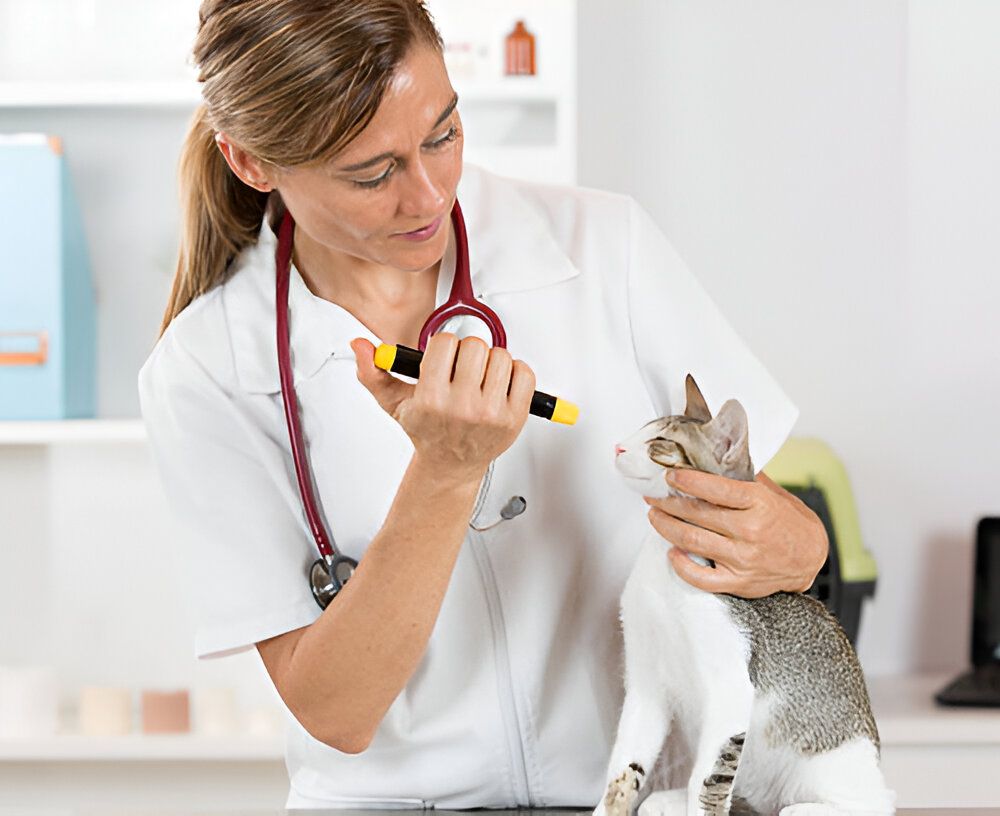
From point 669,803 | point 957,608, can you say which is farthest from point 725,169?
point 669,803

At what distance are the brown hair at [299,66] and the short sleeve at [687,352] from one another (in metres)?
0.26

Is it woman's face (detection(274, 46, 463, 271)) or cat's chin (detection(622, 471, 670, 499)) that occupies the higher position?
woman's face (detection(274, 46, 463, 271))

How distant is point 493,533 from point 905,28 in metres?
1.53

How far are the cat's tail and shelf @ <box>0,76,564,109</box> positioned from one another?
1332 mm

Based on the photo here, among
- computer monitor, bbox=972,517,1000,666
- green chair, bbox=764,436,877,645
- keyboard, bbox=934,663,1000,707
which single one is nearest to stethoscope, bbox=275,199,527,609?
green chair, bbox=764,436,877,645

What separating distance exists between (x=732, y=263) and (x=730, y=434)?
55.6 inches

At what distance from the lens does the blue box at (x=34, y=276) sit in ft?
6.27

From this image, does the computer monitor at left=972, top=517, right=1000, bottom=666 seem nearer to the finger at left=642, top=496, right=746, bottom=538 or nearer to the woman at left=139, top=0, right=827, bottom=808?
the woman at left=139, top=0, right=827, bottom=808

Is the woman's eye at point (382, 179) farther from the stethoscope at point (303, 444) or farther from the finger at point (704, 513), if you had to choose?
the finger at point (704, 513)

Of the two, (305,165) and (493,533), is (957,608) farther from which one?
(305,165)

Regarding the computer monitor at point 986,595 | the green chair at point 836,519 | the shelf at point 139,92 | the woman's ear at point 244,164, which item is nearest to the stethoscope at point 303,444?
the woman's ear at point 244,164

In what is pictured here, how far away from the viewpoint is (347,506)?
3.39 feet

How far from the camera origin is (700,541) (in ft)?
2.66

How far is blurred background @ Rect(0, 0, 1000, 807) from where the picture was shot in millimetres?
2129
